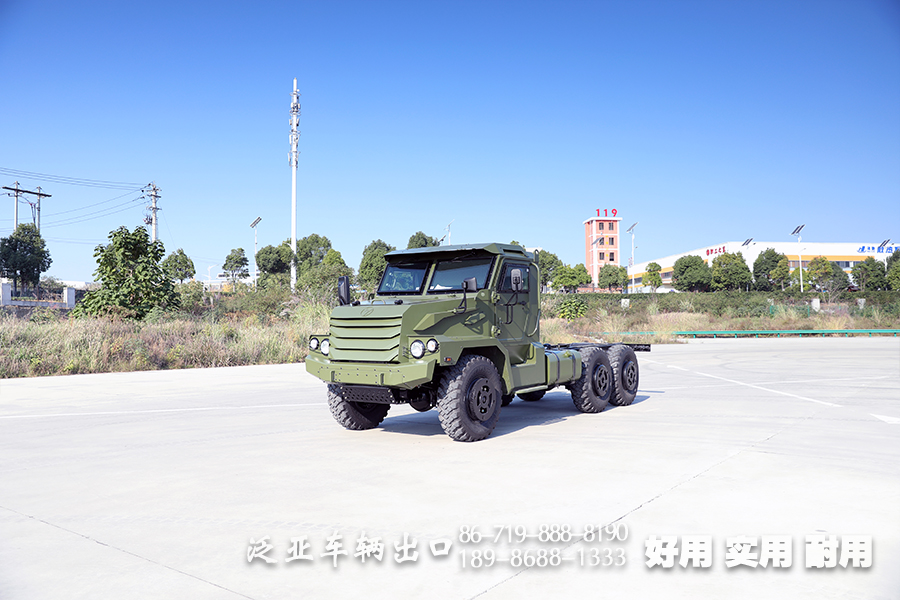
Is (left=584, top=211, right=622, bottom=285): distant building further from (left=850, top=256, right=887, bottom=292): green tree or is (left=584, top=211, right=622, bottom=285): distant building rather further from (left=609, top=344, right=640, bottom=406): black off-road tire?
(left=609, top=344, right=640, bottom=406): black off-road tire

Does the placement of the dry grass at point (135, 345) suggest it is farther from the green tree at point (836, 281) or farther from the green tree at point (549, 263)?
the green tree at point (836, 281)

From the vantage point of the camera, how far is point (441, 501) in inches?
198

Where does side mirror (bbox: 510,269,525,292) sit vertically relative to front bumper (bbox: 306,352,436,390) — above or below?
above

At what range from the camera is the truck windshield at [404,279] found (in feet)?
27.7

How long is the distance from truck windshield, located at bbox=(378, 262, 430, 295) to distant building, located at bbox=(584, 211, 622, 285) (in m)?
126

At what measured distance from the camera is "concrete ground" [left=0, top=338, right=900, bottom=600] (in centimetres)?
359

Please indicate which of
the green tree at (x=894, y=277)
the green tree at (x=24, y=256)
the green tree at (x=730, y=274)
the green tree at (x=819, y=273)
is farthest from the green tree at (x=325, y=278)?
the green tree at (x=894, y=277)

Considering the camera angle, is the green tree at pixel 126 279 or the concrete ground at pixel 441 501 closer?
the concrete ground at pixel 441 501

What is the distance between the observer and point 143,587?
3486 mm

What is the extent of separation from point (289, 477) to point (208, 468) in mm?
949

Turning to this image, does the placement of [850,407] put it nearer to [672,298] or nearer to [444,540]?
[444,540]

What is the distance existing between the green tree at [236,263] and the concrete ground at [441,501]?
242 ft

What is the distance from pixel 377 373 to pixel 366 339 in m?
0.51

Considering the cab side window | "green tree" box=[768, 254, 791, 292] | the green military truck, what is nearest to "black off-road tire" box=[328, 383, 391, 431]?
the green military truck
